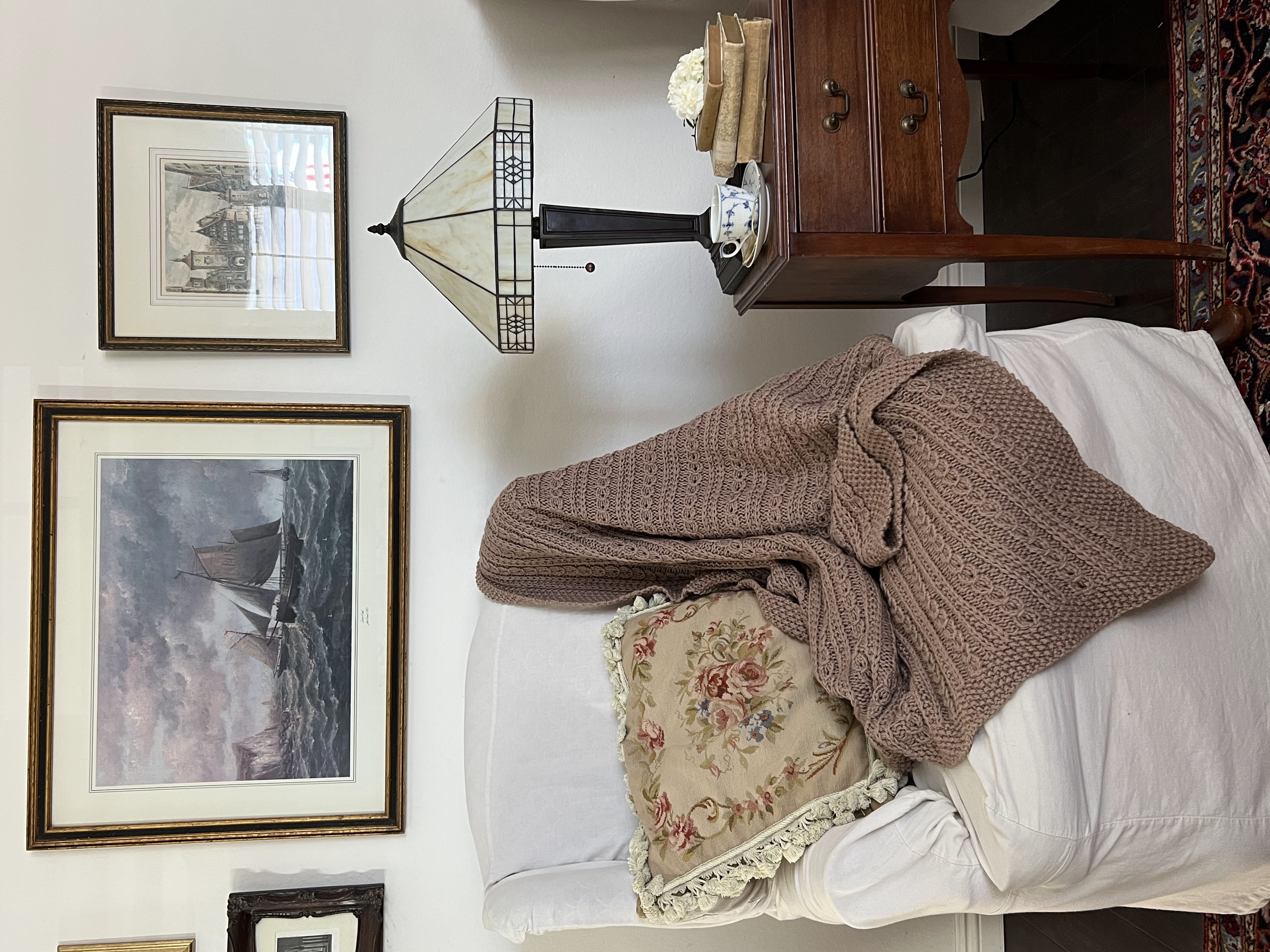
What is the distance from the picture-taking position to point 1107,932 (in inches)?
74.9

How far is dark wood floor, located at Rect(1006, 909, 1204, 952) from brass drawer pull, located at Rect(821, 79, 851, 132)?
160 centimetres

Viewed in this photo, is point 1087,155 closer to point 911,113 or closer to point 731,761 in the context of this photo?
point 911,113

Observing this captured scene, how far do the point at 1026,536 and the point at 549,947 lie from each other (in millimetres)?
1400

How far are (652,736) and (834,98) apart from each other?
3.62ft

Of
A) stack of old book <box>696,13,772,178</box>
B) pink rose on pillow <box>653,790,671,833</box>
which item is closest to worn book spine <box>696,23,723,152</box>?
stack of old book <box>696,13,772,178</box>

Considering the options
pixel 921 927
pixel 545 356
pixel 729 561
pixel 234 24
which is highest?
pixel 234 24

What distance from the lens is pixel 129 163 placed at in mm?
1810

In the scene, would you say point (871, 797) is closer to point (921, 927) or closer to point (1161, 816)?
point (1161, 816)

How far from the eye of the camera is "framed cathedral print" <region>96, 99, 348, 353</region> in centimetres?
180

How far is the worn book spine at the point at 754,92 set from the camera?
1466 mm

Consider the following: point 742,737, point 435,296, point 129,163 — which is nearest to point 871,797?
point 742,737

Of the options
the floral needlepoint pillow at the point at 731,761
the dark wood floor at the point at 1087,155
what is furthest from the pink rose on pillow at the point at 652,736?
the dark wood floor at the point at 1087,155

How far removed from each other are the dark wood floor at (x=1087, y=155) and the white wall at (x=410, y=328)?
41 centimetres

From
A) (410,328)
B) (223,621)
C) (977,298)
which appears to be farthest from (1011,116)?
(223,621)
